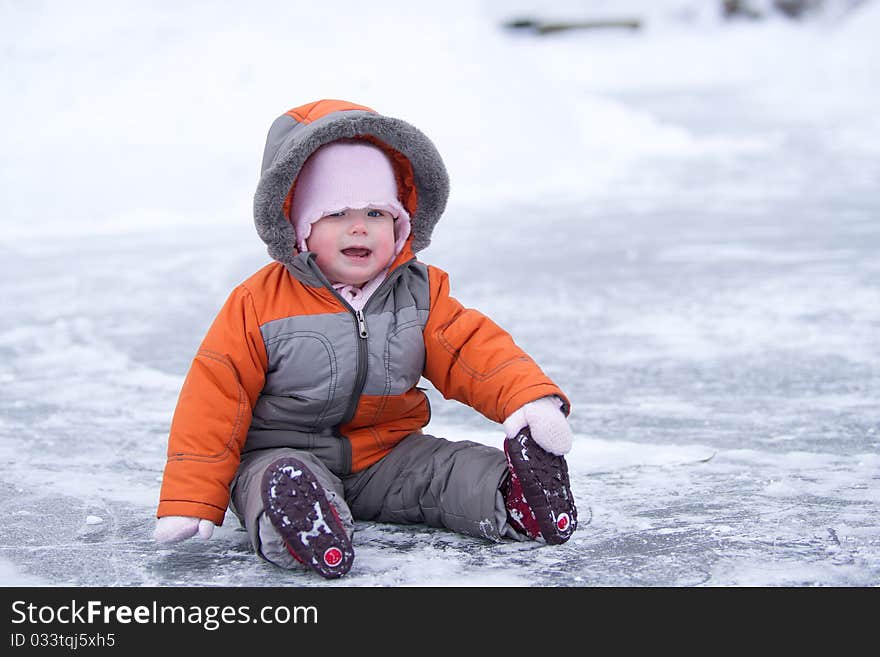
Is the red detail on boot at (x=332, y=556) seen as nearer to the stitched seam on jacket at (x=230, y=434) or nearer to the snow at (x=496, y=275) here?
the snow at (x=496, y=275)

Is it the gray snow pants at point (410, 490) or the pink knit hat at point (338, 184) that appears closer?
the gray snow pants at point (410, 490)

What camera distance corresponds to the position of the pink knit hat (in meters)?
2.50

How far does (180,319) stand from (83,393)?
104 centimetres

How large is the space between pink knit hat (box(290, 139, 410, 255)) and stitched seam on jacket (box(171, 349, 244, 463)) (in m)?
0.30

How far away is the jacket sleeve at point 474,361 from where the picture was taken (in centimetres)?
241

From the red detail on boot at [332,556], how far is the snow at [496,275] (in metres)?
0.07

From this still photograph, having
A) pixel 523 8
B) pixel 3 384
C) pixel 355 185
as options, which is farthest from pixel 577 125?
pixel 523 8

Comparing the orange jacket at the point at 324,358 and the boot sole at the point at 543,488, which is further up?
the orange jacket at the point at 324,358

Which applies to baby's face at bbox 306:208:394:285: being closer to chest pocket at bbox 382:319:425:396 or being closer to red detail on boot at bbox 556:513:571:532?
chest pocket at bbox 382:319:425:396

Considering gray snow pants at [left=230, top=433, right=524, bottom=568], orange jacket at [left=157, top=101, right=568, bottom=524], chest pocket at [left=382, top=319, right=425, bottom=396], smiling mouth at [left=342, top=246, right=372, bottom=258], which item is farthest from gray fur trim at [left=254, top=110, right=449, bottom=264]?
gray snow pants at [left=230, top=433, right=524, bottom=568]

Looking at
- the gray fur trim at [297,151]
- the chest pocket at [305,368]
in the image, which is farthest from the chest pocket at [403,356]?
the gray fur trim at [297,151]
